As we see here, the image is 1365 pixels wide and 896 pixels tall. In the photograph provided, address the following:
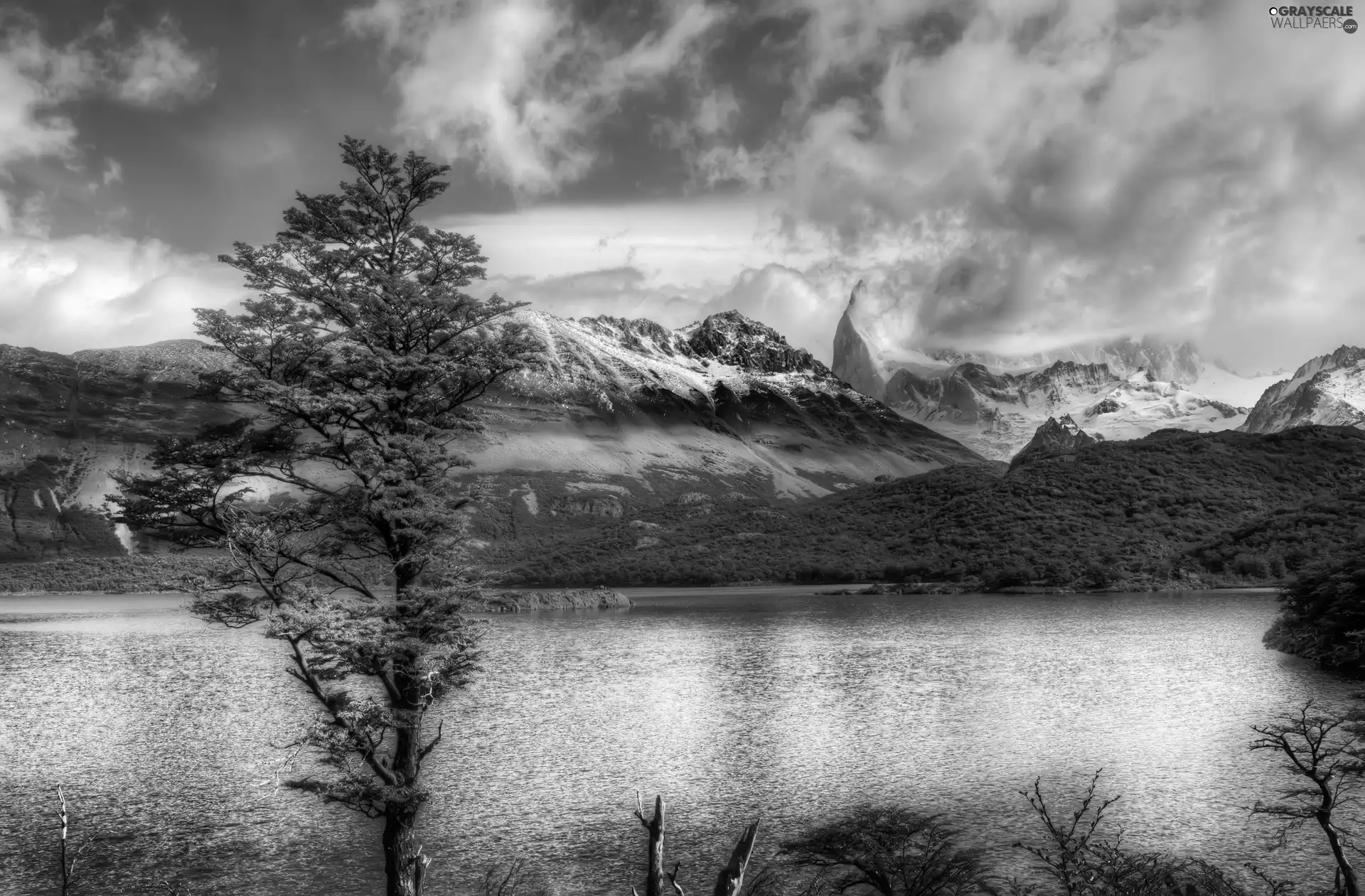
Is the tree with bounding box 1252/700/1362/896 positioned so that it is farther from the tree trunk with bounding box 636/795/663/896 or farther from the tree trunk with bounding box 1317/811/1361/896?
the tree trunk with bounding box 636/795/663/896

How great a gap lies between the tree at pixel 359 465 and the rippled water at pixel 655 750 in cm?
631

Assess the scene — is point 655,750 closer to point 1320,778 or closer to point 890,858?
point 890,858

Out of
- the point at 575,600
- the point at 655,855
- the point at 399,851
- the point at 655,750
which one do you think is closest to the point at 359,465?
the point at 399,851

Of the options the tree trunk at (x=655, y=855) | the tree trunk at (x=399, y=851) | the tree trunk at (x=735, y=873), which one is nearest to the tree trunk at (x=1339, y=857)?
the tree trunk at (x=735, y=873)

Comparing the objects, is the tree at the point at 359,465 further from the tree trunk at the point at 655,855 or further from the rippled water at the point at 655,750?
the tree trunk at the point at 655,855

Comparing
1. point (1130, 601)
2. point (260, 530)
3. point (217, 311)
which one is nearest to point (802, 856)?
point (260, 530)

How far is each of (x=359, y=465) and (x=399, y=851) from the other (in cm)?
1092

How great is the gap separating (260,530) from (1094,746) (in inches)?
1488

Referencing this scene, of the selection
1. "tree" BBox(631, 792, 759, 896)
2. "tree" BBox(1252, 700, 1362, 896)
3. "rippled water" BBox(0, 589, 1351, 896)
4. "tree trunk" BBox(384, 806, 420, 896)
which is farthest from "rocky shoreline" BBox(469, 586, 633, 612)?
"tree" BBox(631, 792, 759, 896)

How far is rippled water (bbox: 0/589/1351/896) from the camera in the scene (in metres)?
32.5

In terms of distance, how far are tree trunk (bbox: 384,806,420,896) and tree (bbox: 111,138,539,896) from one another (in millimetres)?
57

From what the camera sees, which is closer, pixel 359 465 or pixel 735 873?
pixel 735 873

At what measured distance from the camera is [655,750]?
4900 cm

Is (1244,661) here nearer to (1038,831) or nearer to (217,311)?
(1038,831)
